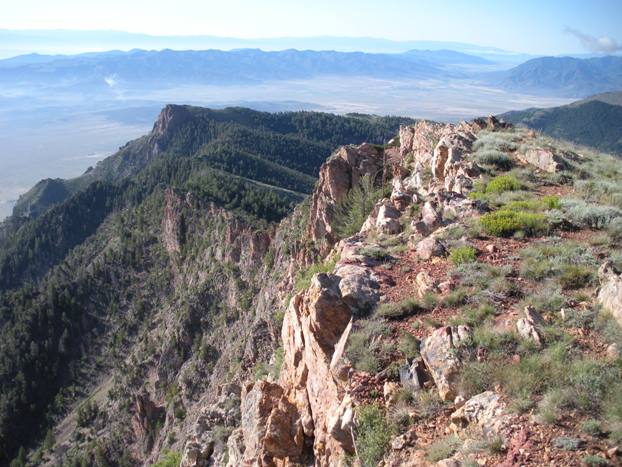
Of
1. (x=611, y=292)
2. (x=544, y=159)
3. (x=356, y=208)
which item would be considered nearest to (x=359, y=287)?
(x=611, y=292)

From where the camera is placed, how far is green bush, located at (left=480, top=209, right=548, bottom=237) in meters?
14.6

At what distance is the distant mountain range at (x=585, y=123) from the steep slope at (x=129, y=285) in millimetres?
118211

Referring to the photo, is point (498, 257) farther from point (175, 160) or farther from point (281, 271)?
point (175, 160)

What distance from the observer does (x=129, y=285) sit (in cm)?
6272

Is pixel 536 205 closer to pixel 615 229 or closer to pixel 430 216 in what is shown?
pixel 615 229

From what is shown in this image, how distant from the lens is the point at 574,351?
8938mm

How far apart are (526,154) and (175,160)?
286 feet

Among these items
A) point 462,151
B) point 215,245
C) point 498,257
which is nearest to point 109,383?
point 215,245

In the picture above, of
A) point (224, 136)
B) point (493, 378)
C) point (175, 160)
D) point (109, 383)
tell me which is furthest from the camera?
point (224, 136)

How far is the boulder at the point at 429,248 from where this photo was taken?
13.9m

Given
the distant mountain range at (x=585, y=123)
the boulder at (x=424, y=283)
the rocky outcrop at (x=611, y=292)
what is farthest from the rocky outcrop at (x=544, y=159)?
the distant mountain range at (x=585, y=123)

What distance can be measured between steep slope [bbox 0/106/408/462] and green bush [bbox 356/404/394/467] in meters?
23.0

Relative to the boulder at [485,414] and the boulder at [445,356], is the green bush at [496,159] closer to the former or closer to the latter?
the boulder at [445,356]

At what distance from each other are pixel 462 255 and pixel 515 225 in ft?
8.74
